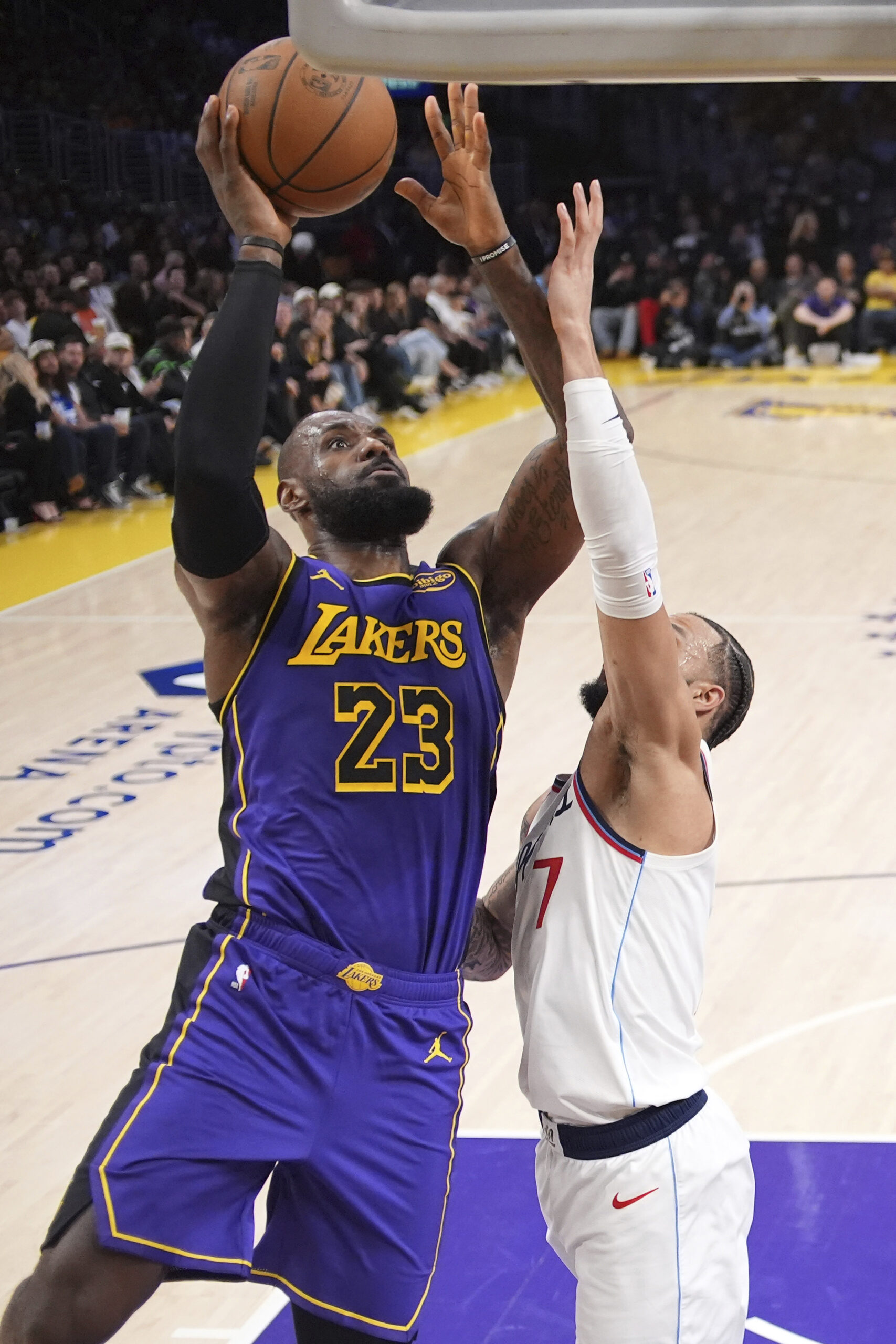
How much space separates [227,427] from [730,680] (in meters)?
1.03

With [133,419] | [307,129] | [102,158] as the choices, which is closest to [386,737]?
[307,129]

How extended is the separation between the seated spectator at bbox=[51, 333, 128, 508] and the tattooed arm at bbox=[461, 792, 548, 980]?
1037 cm

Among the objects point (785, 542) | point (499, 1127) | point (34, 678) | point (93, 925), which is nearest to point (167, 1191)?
point (499, 1127)

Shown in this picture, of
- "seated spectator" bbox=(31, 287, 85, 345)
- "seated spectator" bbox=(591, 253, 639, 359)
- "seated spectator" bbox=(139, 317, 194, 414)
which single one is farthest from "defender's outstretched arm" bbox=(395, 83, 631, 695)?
"seated spectator" bbox=(591, 253, 639, 359)

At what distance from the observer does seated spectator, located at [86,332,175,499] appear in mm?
13578

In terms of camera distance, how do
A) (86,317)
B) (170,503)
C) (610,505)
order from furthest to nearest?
(86,317)
(170,503)
(610,505)

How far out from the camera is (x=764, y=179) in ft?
88.5

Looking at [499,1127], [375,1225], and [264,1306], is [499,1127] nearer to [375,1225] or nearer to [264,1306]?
[264,1306]

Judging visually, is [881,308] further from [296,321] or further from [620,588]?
[620,588]

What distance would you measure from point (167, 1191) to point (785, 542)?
998 centimetres

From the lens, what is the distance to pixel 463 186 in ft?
10.1

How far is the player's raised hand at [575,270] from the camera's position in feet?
8.86

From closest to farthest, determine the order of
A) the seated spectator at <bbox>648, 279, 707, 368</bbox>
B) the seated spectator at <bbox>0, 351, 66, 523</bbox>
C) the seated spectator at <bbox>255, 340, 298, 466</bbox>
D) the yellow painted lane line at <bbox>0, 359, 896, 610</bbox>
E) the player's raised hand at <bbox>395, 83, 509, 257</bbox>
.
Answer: the player's raised hand at <bbox>395, 83, 509, 257</bbox>, the yellow painted lane line at <bbox>0, 359, 896, 610</bbox>, the seated spectator at <bbox>0, 351, 66, 523</bbox>, the seated spectator at <bbox>255, 340, 298, 466</bbox>, the seated spectator at <bbox>648, 279, 707, 368</bbox>

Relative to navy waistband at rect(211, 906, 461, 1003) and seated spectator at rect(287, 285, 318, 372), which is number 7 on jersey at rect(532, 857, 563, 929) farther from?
seated spectator at rect(287, 285, 318, 372)
